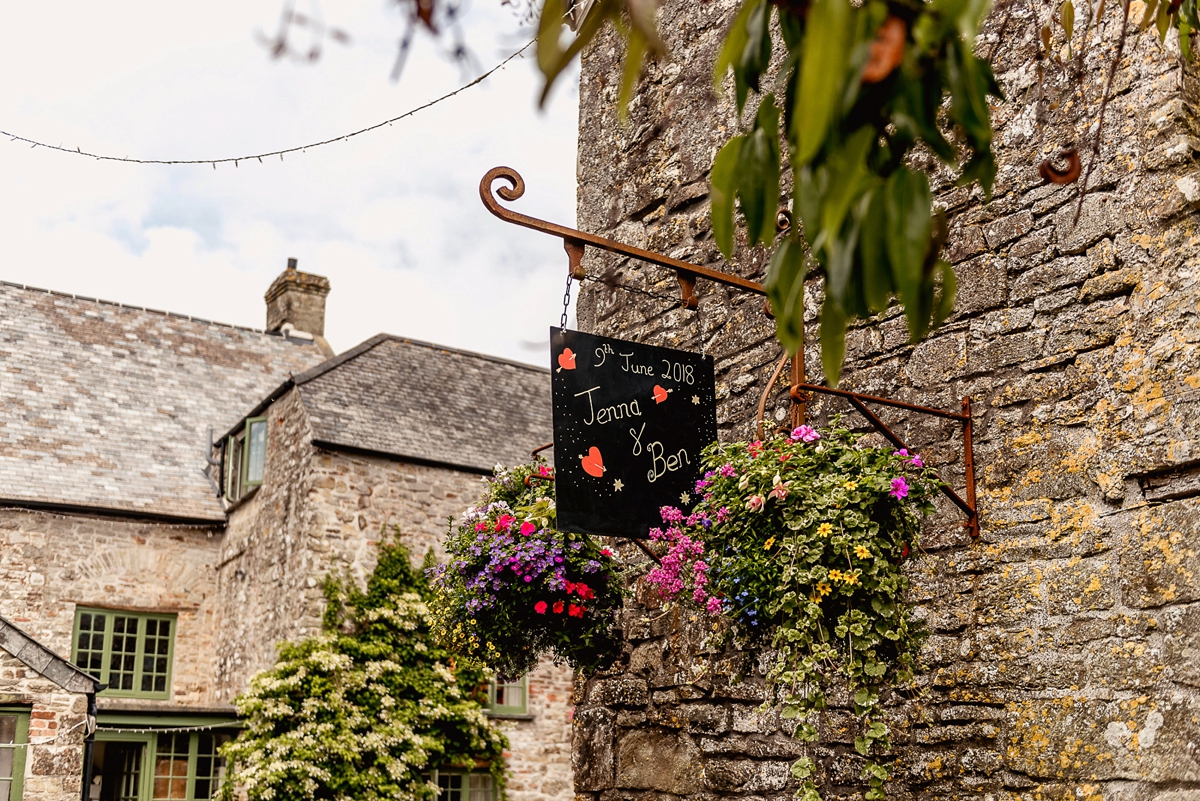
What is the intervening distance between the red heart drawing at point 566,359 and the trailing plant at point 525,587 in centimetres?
95

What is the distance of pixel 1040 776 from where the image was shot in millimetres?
3678

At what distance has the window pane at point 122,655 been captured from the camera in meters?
16.1

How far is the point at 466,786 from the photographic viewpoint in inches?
605

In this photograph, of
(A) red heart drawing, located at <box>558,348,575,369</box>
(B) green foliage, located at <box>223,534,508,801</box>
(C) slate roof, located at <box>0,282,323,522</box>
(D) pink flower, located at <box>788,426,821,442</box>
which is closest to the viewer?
(D) pink flower, located at <box>788,426,821,442</box>

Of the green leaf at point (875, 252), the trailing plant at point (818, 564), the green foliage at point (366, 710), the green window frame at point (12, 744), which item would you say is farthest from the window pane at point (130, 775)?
the green leaf at point (875, 252)

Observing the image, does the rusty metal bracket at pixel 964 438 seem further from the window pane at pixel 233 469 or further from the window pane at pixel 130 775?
the window pane at pixel 233 469

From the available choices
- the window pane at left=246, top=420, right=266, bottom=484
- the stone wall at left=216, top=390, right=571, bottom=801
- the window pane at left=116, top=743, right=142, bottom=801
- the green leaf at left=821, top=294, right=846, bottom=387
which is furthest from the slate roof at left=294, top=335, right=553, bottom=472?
the green leaf at left=821, top=294, right=846, bottom=387

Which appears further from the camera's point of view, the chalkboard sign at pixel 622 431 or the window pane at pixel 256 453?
the window pane at pixel 256 453

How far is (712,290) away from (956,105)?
13.6 ft

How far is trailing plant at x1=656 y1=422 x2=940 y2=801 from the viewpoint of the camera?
11.6 ft

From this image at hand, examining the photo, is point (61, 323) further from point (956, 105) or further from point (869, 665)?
point (956, 105)

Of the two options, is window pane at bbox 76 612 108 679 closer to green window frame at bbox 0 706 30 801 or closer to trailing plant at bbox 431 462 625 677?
green window frame at bbox 0 706 30 801

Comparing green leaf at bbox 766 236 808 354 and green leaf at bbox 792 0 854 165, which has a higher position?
green leaf at bbox 792 0 854 165

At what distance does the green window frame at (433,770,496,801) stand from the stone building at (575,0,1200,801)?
1110 centimetres
